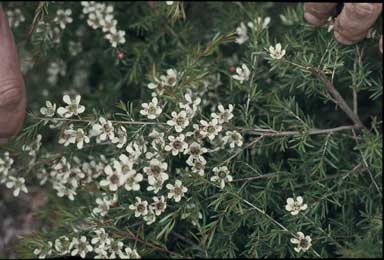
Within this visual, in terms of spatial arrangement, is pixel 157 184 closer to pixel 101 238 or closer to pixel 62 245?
pixel 101 238

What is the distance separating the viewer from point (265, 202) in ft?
5.52

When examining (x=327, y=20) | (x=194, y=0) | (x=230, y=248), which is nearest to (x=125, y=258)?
(x=230, y=248)

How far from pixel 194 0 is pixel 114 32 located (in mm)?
591

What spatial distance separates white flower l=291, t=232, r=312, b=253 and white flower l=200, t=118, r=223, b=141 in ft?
1.04

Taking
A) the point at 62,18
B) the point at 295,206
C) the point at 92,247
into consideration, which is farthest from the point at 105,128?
the point at 62,18

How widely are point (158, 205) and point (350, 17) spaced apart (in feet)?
2.23

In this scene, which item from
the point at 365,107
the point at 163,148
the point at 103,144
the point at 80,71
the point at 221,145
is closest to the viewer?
the point at 163,148

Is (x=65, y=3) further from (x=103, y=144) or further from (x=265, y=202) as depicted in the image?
(x=265, y=202)

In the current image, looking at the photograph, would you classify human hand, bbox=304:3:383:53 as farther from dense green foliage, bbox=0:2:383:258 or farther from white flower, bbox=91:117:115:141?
white flower, bbox=91:117:115:141

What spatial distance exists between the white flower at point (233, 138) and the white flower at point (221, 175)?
68mm

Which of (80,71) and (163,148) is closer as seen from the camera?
(163,148)

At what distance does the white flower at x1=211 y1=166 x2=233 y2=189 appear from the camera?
1.65 meters

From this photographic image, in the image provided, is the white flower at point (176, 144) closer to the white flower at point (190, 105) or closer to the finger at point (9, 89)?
the white flower at point (190, 105)

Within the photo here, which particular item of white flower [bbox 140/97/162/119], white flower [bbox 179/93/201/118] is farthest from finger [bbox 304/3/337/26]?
white flower [bbox 140/97/162/119]
